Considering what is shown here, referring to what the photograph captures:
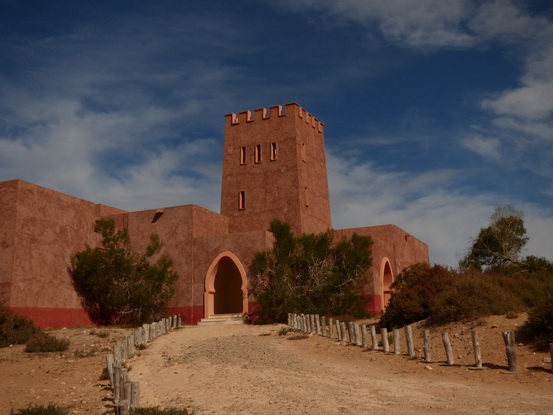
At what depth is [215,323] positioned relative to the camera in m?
24.2

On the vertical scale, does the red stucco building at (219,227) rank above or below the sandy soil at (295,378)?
above

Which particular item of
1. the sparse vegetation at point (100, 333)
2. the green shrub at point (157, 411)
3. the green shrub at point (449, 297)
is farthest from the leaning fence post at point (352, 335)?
the sparse vegetation at point (100, 333)

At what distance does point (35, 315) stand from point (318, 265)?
11.6m

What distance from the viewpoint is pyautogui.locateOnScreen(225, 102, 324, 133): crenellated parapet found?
29.4 metres

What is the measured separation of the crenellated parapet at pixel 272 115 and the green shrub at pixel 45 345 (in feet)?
52.9

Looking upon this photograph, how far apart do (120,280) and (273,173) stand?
30.6 ft

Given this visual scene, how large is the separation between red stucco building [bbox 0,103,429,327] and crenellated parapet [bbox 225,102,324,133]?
0.05 meters

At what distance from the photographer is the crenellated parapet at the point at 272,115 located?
1158 inches

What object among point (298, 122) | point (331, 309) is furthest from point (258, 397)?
point (298, 122)

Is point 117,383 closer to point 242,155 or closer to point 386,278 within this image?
point 242,155

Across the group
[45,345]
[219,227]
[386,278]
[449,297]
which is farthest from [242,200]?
[449,297]

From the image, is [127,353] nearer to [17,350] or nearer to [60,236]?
[17,350]

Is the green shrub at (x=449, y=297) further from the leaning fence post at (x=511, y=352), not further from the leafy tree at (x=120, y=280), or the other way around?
the leafy tree at (x=120, y=280)

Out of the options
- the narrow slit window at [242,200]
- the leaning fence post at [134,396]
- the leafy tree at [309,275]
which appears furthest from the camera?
the narrow slit window at [242,200]
